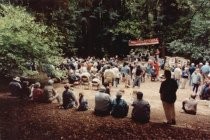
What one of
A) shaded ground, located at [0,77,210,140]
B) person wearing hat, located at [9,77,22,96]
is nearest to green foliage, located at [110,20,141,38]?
person wearing hat, located at [9,77,22,96]

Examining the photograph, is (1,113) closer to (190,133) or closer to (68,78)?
(190,133)

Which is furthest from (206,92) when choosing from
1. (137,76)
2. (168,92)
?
(168,92)

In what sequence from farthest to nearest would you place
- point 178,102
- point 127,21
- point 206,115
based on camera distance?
point 127,21
point 178,102
point 206,115

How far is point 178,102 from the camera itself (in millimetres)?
19578

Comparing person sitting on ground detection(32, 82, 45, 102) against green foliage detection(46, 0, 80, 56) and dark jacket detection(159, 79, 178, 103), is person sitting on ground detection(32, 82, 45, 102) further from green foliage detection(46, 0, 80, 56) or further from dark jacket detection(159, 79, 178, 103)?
green foliage detection(46, 0, 80, 56)

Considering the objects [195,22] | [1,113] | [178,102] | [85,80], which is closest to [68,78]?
[85,80]

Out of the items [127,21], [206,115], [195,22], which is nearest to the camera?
[206,115]

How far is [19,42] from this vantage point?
1881 centimetres

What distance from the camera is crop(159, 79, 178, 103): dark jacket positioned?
12.5 meters

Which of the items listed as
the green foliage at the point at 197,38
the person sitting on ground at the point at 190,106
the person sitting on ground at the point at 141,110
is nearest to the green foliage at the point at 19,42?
the person sitting on ground at the point at 141,110

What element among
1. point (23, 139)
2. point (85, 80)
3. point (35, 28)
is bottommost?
point (23, 139)

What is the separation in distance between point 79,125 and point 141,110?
2035mm

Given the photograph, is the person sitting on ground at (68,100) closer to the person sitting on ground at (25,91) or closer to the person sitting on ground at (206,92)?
the person sitting on ground at (25,91)

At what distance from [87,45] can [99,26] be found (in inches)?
77.5
